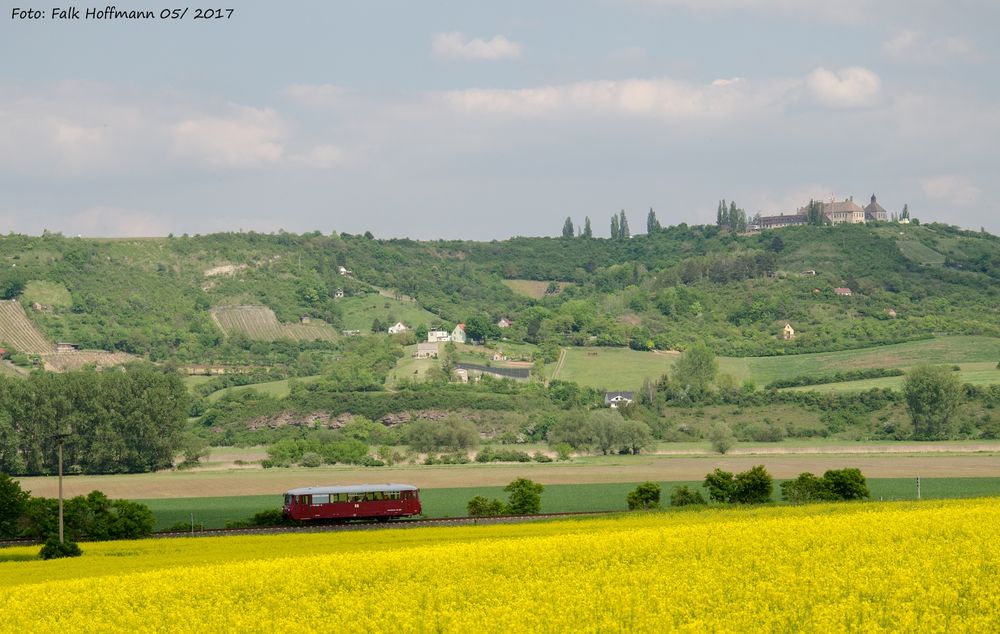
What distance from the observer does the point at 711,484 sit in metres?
80.4

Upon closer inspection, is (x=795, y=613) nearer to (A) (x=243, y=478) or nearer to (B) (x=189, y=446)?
(A) (x=243, y=478)

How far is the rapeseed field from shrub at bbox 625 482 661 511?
88.3ft

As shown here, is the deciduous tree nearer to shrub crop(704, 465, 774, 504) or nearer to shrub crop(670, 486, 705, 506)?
shrub crop(704, 465, 774, 504)

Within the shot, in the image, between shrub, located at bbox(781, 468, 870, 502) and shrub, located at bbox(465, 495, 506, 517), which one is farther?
shrub, located at bbox(781, 468, 870, 502)

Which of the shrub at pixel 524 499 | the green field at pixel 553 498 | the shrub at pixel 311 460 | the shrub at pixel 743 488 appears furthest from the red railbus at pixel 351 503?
the shrub at pixel 311 460

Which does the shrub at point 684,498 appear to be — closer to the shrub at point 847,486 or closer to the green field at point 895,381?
the shrub at point 847,486

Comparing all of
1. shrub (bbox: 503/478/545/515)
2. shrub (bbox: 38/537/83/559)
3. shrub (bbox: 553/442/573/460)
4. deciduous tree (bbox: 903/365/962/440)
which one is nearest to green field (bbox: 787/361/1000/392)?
deciduous tree (bbox: 903/365/962/440)

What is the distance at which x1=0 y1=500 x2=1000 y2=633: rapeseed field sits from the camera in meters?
29.0

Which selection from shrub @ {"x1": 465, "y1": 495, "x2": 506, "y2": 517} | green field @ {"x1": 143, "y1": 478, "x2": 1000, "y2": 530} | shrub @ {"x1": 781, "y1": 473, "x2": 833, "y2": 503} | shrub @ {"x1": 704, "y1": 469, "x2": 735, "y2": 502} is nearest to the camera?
shrub @ {"x1": 781, "y1": 473, "x2": 833, "y2": 503}

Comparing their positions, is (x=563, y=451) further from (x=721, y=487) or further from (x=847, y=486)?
(x=847, y=486)

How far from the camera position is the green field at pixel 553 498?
8331cm

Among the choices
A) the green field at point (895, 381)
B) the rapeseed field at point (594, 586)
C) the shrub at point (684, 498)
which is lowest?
the shrub at point (684, 498)

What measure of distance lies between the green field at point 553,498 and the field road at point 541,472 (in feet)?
19.6

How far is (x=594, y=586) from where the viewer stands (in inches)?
1324
